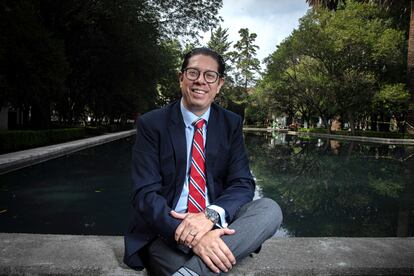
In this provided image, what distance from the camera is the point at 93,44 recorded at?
23.7 m

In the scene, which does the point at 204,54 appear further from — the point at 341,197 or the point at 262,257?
the point at 341,197

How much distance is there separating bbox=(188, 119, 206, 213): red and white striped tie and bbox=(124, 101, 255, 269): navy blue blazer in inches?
1.8

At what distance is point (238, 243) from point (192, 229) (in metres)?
0.32

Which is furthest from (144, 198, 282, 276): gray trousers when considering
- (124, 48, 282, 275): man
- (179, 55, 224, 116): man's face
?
(179, 55, 224, 116): man's face

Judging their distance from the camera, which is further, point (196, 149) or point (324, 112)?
point (324, 112)

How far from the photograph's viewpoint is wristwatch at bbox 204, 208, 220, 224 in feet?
8.00

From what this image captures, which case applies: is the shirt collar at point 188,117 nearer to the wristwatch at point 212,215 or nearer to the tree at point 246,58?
the wristwatch at point 212,215

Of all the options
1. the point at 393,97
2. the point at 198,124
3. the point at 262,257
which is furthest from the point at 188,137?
Result: the point at 393,97

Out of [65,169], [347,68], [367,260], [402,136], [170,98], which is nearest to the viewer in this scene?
[367,260]

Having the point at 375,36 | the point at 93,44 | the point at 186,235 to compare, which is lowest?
the point at 186,235

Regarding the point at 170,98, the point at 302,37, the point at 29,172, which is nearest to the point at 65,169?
the point at 29,172

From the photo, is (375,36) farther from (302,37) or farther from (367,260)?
(367,260)

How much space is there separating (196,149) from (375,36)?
35261 mm

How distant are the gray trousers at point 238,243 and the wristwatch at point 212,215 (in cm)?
11
